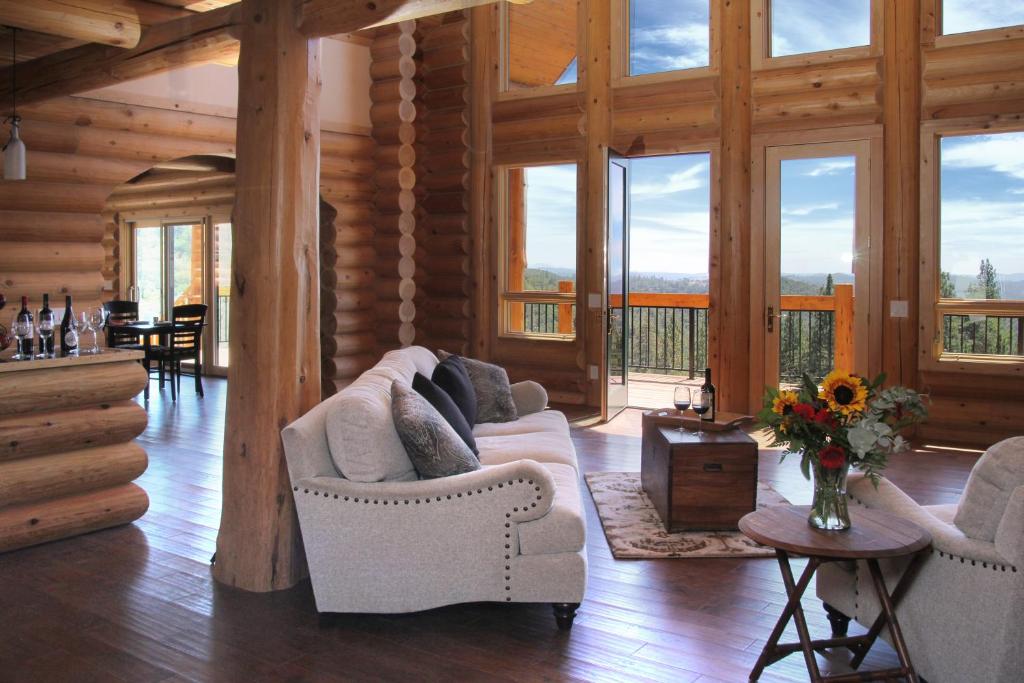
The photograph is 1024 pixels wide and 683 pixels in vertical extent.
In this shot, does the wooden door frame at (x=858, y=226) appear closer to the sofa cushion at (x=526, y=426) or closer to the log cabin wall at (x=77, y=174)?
the sofa cushion at (x=526, y=426)

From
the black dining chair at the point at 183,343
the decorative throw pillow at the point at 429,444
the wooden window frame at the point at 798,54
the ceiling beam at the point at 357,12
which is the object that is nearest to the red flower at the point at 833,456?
the decorative throw pillow at the point at 429,444

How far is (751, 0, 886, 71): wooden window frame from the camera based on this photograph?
7250 millimetres

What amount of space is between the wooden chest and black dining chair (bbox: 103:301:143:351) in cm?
662

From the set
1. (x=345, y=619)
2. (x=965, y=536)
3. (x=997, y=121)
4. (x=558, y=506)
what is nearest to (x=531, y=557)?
(x=558, y=506)

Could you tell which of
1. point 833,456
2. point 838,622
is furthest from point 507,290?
point 833,456

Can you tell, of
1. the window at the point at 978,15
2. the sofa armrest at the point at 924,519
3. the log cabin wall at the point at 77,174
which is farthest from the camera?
the window at the point at 978,15

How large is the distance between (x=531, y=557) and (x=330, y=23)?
94.1 inches

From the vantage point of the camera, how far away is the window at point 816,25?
7383 mm

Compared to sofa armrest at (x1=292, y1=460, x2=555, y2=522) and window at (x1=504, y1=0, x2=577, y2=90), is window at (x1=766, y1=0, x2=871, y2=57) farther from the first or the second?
sofa armrest at (x1=292, y1=460, x2=555, y2=522)

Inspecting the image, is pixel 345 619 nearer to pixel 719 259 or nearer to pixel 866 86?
pixel 719 259

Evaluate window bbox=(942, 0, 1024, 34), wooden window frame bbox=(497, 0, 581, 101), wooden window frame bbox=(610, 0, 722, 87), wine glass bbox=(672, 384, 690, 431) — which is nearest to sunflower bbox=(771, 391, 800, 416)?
wine glass bbox=(672, 384, 690, 431)

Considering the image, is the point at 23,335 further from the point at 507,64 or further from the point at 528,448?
the point at 507,64

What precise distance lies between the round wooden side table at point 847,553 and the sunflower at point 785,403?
0.38 meters

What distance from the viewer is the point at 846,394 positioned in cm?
285
